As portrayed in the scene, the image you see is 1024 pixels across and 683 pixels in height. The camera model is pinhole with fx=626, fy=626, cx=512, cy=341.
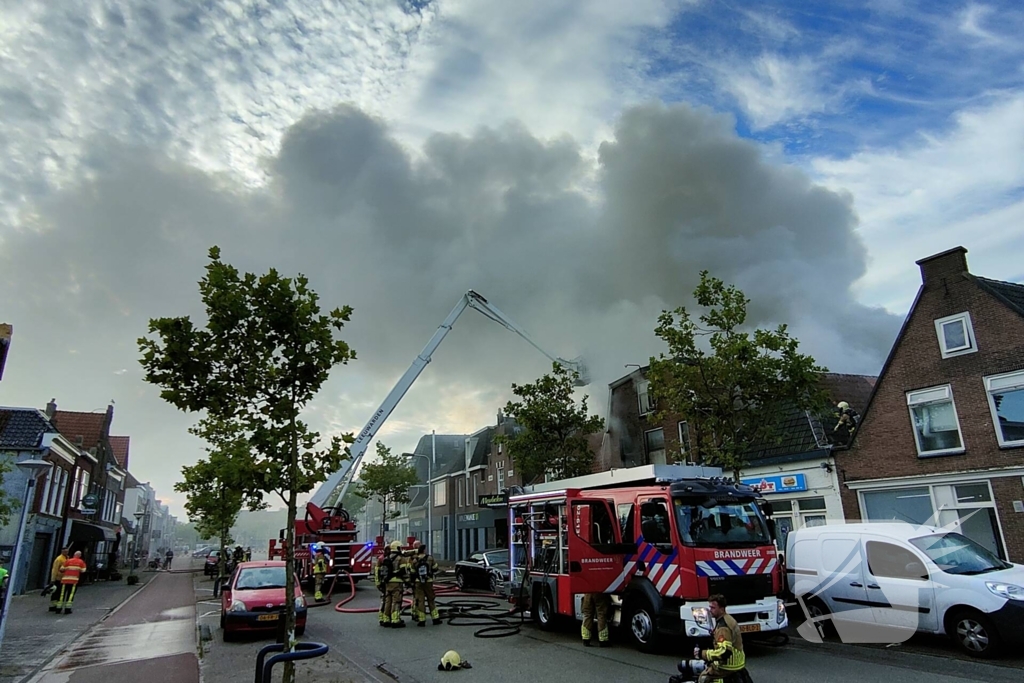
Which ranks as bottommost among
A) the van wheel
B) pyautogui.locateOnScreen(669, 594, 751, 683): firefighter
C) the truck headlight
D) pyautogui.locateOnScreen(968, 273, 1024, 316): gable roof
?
the van wheel

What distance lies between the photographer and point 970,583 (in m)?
8.68

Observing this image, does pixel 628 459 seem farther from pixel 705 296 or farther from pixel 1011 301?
pixel 1011 301

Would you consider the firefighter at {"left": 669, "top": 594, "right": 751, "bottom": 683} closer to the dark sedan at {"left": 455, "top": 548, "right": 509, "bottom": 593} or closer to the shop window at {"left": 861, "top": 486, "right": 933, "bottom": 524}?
the shop window at {"left": 861, "top": 486, "right": 933, "bottom": 524}

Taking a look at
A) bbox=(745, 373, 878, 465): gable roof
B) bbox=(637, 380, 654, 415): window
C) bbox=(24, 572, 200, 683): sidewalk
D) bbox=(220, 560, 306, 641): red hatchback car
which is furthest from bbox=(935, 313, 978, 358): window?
bbox=(24, 572, 200, 683): sidewalk

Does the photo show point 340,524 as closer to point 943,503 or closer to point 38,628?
point 38,628

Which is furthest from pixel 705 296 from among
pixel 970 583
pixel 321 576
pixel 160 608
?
pixel 160 608

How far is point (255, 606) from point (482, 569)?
10.2 metres

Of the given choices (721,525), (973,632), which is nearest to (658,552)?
(721,525)

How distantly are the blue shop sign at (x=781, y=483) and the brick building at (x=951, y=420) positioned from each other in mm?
1364

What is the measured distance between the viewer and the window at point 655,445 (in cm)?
2499

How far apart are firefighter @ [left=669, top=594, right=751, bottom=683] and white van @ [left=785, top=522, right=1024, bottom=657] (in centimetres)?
480

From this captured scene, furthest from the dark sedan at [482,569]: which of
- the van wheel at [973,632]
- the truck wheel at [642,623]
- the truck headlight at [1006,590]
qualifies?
the truck headlight at [1006,590]

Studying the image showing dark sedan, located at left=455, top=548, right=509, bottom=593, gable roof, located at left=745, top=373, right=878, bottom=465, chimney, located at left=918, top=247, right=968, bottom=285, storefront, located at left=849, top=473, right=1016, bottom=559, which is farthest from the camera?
dark sedan, located at left=455, top=548, right=509, bottom=593

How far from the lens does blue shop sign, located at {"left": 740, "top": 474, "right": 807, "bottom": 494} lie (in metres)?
18.5
